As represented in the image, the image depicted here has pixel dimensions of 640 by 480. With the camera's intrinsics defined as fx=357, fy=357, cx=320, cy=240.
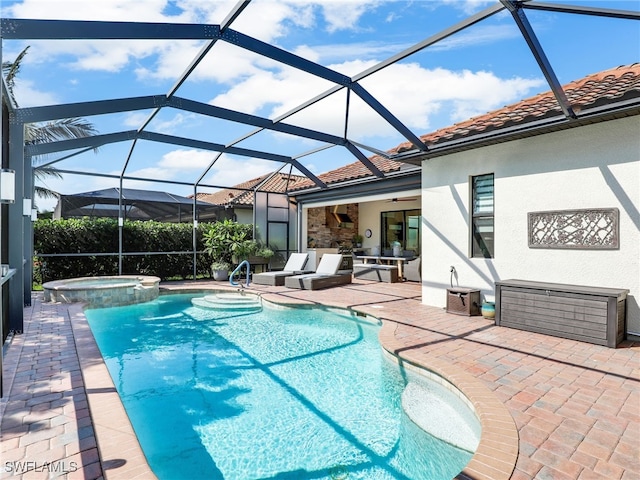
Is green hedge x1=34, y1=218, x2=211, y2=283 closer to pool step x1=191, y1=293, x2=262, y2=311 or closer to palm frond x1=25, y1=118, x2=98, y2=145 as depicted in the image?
palm frond x1=25, y1=118, x2=98, y2=145

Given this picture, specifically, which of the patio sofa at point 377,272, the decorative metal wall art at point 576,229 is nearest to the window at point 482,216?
the decorative metal wall art at point 576,229

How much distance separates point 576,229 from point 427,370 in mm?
4215

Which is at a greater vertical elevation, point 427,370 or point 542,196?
point 542,196

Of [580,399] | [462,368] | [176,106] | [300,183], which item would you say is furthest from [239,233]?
[580,399]

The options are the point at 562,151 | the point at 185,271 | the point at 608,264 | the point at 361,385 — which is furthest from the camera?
the point at 185,271

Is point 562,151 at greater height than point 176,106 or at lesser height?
lesser

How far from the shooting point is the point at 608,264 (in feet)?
20.4

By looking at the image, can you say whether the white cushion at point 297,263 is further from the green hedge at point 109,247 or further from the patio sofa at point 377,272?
the green hedge at point 109,247

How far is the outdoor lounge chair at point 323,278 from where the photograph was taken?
1201 cm

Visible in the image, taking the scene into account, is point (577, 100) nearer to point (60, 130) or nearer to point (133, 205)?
point (60, 130)

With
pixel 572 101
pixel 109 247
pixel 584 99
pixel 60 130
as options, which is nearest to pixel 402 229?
pixel 572 101

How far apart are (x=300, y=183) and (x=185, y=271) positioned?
6.69 metres

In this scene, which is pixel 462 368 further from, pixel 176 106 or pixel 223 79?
pixel 176 106

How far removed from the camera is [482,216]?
26.8 feet
